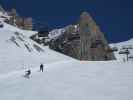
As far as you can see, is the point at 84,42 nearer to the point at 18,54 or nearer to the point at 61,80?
the point at 18,54

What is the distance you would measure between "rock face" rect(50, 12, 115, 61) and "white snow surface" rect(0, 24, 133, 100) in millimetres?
37094

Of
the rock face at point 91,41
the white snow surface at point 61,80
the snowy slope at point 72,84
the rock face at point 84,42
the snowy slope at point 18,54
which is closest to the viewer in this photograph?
the snowy slope at point 72,84

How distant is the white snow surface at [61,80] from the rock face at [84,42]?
37.1 m

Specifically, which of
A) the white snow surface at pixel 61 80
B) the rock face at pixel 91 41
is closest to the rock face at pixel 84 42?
the rock face at pixel 91 41

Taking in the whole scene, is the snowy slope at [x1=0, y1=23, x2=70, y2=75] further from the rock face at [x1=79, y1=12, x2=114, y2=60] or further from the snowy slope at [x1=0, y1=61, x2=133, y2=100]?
the rock face at [x1=79, y1=12, x2=114, y2=60]

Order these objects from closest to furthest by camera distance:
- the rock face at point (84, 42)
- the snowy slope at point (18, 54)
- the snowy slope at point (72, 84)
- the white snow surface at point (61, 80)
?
the snowy slope at point (72, 84) < the white snow surface at point (61, 80) < the snowy slope at point (18, 54) < the rock face at point (84, 42)

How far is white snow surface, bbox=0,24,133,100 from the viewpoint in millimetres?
33469

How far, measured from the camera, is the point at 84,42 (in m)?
101

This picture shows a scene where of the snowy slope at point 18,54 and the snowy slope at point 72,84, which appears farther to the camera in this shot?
the snowy slope at point 18,54

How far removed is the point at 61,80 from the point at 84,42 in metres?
61.1

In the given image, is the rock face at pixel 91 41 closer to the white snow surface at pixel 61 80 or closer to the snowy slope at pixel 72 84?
the white snow surface at pixel 61 80

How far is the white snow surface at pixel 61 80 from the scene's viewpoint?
33469 mm

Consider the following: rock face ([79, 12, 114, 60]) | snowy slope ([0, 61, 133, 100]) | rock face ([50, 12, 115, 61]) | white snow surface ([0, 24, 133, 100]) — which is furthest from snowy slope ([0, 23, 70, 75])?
rock face ([79, 12, 114, 60])

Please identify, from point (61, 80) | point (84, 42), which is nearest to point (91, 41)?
point (84, 42)
